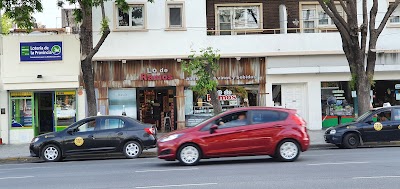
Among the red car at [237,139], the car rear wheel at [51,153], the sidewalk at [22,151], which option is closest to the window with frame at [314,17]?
the sidewalk at [22,151]

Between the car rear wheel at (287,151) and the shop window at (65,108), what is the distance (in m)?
13.0

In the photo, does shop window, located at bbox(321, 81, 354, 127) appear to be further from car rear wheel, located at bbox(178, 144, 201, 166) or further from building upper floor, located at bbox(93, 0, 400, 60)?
car rear wheel, located at bbox(178, 144, 201, 166)

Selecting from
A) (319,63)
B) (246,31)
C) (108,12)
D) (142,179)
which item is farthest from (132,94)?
(142,179)

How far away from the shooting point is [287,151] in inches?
551

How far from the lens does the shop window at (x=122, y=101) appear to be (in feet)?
80.9

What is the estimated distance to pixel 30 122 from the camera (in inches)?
958

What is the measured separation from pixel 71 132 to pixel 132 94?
301 inches

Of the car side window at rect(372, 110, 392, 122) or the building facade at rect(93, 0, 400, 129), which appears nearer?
the car side window at rect(372, 110, 392, 122)

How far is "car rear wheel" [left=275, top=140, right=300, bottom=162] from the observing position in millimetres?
13961

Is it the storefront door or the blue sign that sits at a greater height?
the blue sign

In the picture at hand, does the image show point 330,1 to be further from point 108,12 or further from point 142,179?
point 142,179

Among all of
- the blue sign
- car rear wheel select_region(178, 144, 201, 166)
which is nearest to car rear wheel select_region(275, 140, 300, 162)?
car rear wheel select_region(178, 144, 201, 166)

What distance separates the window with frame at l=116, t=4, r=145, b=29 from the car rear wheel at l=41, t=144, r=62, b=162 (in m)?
8.83

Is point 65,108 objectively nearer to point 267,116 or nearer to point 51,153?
point 51,153
